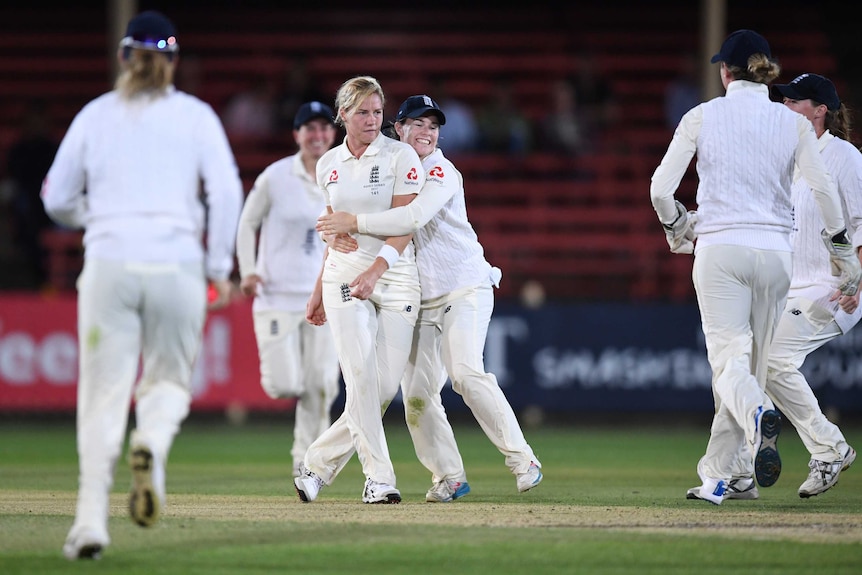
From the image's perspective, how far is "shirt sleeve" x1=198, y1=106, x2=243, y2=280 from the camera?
5.98 m

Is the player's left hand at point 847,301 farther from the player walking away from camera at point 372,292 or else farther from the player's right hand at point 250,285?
the player's right hand at point 250,285

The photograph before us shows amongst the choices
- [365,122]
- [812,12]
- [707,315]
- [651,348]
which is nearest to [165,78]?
[365,122]

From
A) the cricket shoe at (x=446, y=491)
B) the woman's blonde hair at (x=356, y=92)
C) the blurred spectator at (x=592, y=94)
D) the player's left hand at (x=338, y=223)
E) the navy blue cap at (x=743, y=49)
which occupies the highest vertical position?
the navy blue cap at (x=743, y=49)

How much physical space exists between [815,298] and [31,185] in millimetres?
11739

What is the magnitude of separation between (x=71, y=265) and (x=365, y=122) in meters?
10.8

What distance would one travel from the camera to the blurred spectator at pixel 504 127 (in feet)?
61.6

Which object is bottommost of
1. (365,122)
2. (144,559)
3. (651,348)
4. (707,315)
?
(651,348)

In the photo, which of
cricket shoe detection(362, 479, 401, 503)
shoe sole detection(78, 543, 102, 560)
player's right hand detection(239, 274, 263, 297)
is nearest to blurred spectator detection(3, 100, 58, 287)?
player's right hand detection(239, 274, 263, 297)

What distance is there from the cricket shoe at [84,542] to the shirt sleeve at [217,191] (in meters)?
1.22

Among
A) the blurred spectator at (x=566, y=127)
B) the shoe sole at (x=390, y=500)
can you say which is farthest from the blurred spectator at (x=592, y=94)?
the shoe sole at (x=390, y=500)

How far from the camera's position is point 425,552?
19.6ft

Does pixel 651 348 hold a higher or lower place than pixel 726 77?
lower

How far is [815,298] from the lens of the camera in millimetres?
8695

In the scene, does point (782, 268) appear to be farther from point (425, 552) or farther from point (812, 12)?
point (812, 12)
